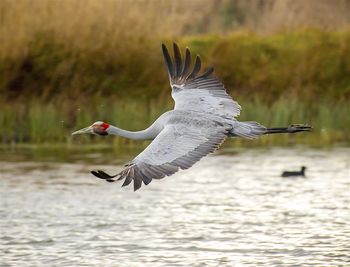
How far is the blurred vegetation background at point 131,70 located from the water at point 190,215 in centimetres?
165

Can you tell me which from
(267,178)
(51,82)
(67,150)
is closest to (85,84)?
(51,82)

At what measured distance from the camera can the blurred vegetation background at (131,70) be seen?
68.0 ft

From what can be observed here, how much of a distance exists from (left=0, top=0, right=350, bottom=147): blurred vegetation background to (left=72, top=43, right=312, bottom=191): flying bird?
7.70 meters

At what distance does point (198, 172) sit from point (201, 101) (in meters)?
6.16

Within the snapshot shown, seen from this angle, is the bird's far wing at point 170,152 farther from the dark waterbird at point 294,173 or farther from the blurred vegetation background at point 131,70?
the blurred vegetation background at point 131,70

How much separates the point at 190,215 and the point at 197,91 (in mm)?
2491

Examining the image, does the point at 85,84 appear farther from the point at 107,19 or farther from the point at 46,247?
the point at 46,247

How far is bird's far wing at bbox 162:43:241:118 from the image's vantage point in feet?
40.5

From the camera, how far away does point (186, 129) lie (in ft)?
38.1

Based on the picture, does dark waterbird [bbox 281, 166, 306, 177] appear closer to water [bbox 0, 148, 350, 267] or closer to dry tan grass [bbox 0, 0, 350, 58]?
water [bbox 0, 148, 350, 267]

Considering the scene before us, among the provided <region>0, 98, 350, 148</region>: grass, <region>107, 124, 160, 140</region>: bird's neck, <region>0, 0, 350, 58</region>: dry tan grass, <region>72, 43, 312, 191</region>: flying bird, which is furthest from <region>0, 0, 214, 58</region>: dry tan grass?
<region>107, 124, 160, 140</region>: bird's neck

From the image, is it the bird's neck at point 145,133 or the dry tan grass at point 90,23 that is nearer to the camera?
the bird's neck at point 145,133

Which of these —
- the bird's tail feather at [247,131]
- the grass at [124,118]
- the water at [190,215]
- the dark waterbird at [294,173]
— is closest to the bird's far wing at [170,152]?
the bird's tail feather at [247,131]

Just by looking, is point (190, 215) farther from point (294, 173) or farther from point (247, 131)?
point (247, 131)
